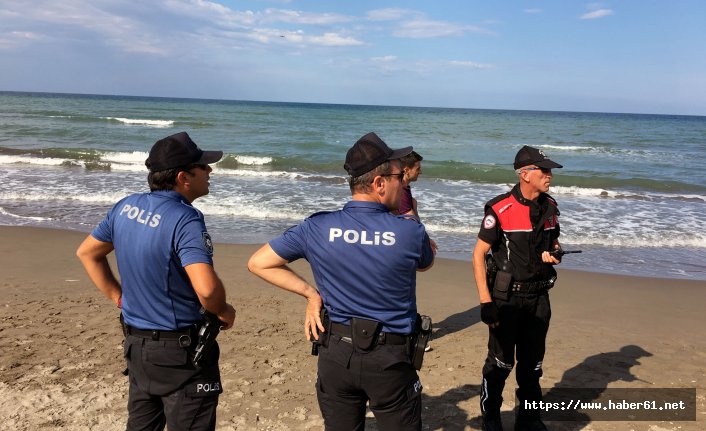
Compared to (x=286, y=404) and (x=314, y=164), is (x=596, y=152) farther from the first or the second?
(x=286, y=404)

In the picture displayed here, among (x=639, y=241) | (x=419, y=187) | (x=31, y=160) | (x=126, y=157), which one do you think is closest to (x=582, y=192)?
(x=419, y=187)

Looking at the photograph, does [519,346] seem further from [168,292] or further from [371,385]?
[168,292]

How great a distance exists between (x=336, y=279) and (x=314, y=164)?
20187 millimetres

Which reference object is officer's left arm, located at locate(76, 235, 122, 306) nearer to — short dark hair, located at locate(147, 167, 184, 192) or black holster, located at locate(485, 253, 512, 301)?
short dark hair, located at locate(147, 167, 184, 192)

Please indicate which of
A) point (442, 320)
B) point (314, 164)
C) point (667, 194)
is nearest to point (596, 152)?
point (667, 194)

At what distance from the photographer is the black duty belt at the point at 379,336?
7.75 ft

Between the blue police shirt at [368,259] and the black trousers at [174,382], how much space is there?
0.70 m

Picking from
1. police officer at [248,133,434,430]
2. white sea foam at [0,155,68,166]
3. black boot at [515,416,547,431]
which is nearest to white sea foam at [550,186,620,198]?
black boot at [515,416,547,431]

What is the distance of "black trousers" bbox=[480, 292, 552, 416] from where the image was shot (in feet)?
12.1

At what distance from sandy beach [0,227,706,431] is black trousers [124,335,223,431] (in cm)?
146

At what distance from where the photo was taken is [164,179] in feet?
8.42

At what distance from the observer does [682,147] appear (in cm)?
3478

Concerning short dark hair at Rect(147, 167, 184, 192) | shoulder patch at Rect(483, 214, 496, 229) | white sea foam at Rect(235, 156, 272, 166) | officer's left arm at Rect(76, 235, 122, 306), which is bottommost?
white sea foam at Rect(235, 156, 272, 166)

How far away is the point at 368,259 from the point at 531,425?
2.37 metres
